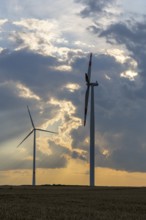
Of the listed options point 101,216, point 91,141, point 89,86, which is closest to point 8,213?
point 101,216

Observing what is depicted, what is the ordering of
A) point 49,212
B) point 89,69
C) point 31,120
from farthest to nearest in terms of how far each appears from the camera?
point 31,120 < point 89,69 < point 49,212

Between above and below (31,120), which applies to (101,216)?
below

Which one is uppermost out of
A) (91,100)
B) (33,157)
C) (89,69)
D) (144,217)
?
(89,69)

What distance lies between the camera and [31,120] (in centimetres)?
13700

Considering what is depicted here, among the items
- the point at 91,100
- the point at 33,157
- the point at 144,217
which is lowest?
the point at 144,217

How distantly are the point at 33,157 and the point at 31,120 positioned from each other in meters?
10.7

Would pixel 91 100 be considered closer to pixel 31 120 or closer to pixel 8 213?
pixel 31 120

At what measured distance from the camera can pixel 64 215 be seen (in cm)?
3981

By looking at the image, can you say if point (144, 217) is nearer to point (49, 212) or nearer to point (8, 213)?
point (49, 212)

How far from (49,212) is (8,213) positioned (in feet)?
12.7

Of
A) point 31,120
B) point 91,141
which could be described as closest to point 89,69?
point 91,141

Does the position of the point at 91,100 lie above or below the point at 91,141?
above

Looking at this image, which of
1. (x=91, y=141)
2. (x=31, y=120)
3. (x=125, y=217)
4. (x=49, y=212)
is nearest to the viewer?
(x=125, y=217)

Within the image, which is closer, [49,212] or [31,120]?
[49,212]
